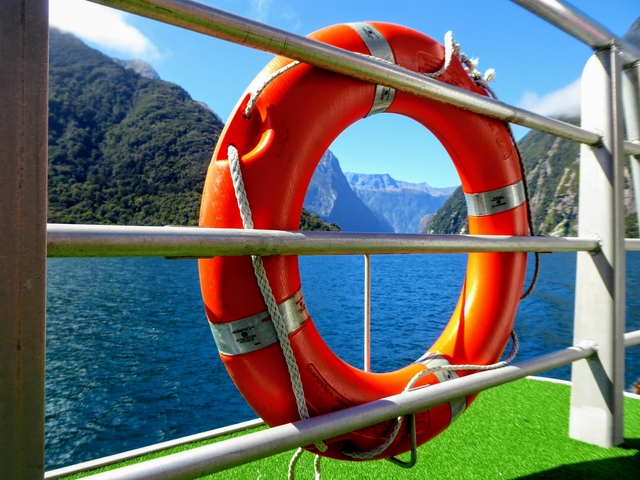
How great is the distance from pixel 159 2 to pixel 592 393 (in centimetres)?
148

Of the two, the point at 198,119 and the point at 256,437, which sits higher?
the point at 198,119

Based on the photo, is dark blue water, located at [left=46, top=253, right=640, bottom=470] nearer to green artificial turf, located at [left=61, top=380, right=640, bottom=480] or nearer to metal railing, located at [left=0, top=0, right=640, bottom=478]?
green artificial turf, located at [left=61, top=380, right=640, bottom=480]

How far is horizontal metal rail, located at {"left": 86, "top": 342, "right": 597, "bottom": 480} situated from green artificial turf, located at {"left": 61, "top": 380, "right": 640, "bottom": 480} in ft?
1.49

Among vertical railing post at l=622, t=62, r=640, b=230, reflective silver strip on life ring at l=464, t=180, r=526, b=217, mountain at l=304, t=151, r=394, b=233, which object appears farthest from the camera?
mountain at l=304, t=151, r=394, b=233

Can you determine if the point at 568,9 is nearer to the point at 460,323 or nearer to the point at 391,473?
the point at 460,323

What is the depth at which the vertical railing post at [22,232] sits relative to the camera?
1.34 ft

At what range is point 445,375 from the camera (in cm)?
104

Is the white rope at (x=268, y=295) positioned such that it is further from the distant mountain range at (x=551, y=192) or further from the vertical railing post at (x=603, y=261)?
the distant mountain range at (x=551, y=192)

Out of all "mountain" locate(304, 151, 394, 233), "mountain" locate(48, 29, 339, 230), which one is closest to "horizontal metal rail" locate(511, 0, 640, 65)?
"mountain" locate(48, 29, 339, 230)

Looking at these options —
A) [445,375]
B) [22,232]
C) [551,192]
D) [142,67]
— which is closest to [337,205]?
[142,67]

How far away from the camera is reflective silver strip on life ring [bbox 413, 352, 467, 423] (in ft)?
3.33

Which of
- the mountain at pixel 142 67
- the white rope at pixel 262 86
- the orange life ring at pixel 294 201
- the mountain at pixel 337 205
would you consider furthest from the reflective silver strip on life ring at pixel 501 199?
the mountain at pixel 337 205

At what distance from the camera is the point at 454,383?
2.82 feet

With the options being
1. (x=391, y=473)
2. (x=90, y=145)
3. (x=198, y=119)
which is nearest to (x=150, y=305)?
(x=391, y=473)
